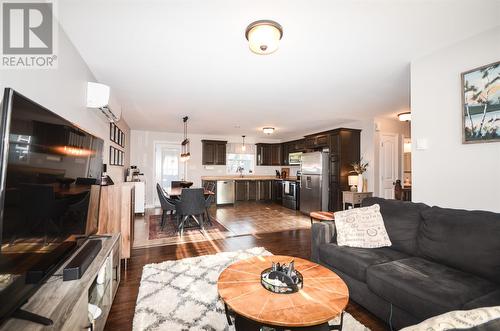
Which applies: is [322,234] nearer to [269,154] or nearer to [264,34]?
[264,34]

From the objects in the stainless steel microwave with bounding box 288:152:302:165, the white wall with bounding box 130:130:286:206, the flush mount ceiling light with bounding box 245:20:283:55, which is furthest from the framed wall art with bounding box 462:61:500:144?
the white wall with bounding box 130:130:286:206

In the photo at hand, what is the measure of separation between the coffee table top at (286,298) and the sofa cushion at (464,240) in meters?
A: 1.04

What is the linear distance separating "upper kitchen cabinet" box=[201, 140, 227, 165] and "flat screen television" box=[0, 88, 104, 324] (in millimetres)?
6363

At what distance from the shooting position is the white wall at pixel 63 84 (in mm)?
1465

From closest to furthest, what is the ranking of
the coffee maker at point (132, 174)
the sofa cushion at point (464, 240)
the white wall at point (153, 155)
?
the sofa cushion at point (464, 240), the coffee maker at point (132, 174), the white wall at point (153, 155)

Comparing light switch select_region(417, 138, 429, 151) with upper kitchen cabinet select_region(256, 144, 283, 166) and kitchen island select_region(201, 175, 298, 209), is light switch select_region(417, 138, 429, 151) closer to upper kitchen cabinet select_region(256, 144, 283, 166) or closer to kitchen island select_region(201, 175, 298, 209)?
kitchen island select_region(201, 175, 298, 209)

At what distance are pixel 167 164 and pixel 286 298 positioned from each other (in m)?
7.06

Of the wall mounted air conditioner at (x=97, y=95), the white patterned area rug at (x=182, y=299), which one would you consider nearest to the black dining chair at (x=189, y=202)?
the white patterned area rug at (x=182, y=299)

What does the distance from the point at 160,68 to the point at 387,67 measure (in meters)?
2.77

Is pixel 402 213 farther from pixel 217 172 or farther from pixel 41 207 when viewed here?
pixel 217 172

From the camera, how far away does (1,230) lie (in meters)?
0.85

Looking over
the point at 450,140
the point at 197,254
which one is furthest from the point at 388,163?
the point at 197,254

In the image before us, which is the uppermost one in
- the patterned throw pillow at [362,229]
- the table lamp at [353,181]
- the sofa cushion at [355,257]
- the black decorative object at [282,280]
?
the table lamp at [353,181]

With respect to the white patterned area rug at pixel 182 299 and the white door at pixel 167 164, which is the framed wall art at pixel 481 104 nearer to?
the white patterned area rug at pixel 182 299
